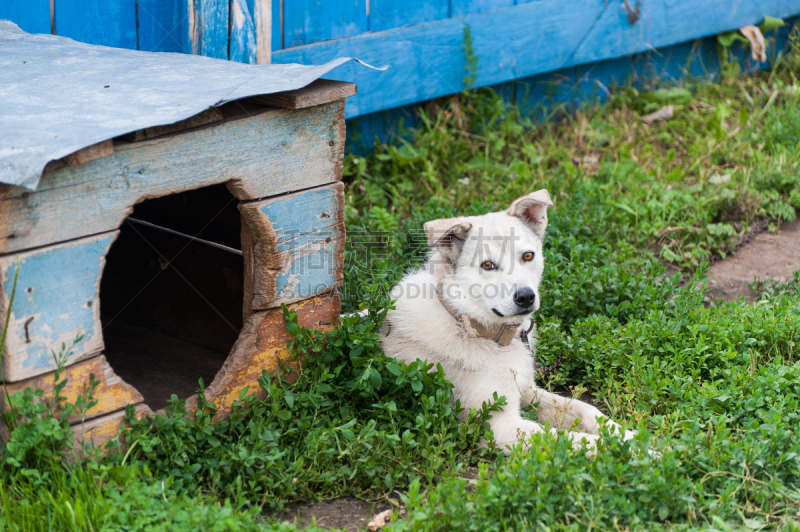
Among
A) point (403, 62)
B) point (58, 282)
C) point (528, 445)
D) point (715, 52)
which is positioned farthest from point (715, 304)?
point (715, 52)

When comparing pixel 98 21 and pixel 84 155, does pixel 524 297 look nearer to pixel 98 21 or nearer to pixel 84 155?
pixel 84 155

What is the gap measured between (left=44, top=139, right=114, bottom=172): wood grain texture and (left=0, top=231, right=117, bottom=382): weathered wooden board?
0.28 metres

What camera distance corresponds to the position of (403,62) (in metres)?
5.48

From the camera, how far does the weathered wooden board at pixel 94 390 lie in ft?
8.21

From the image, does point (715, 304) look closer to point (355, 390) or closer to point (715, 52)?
point (355, 390)

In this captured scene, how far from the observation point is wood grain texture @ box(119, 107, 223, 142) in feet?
8.31

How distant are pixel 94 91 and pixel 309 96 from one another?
83 cm

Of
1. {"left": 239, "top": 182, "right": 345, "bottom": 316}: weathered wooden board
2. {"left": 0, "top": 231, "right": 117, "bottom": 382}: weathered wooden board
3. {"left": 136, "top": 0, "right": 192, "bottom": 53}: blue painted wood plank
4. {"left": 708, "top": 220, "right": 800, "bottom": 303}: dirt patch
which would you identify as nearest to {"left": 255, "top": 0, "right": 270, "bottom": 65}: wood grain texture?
{"left": 136, "top": 0, "right": 192, "bottom": 53}: blue painted wood plank

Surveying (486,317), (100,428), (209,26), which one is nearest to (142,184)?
(100,428)

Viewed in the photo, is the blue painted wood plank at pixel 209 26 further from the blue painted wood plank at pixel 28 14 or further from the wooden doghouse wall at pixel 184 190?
the wooden doghouse wall at pixel 184 190

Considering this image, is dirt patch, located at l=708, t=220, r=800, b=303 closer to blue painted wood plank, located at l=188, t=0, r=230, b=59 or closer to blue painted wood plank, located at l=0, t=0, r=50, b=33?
blue painted wood plank, located at l=188, t=0, r=230, b=59

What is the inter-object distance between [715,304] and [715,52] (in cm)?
438

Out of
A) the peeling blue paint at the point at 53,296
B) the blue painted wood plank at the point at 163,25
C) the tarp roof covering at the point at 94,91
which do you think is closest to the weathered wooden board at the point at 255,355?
the peeling blue paint at the point at 53,296

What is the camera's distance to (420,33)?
552cm
